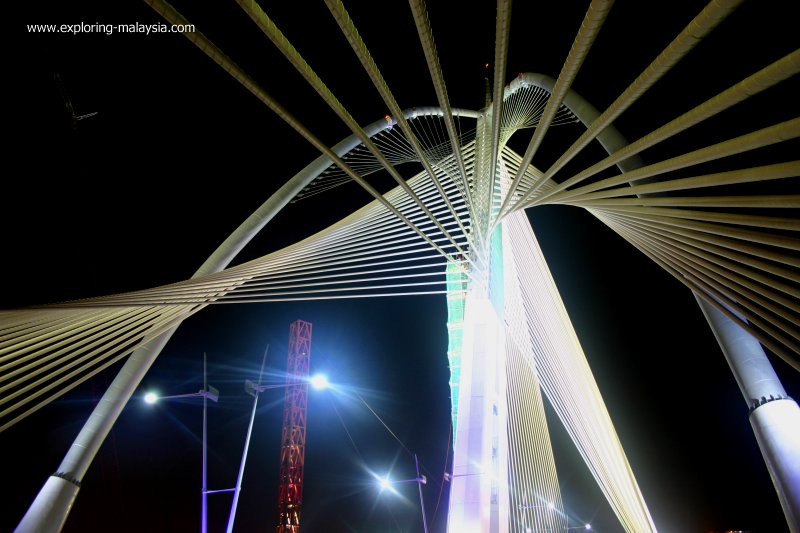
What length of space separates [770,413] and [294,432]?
37427 millimetres

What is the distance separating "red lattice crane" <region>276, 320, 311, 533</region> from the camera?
32.8 meters

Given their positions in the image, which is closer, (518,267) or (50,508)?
(50,508)

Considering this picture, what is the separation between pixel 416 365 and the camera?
31922 millimetres

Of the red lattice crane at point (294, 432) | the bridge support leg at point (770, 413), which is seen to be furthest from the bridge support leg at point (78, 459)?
the red lattice crane at point (294, 432)

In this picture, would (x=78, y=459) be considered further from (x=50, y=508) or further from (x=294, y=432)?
(x=294, y=432)

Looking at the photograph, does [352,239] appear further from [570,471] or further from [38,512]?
[570,471]

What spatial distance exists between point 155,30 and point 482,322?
730 centimetres

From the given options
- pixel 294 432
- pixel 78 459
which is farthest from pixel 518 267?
pixel 294 432

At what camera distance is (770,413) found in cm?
497

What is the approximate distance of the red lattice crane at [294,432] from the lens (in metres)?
32.8

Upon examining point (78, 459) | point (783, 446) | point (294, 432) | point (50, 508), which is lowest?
point (294, 432)

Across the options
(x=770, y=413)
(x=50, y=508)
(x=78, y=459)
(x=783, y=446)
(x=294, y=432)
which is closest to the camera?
(x=783, y=446)

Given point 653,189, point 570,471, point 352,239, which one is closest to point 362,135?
point 653,189

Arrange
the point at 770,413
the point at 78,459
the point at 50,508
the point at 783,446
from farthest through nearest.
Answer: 1. the point at 78,459
2. the point at 50,508
3. the point at 770,413
4. the point at 783,446
